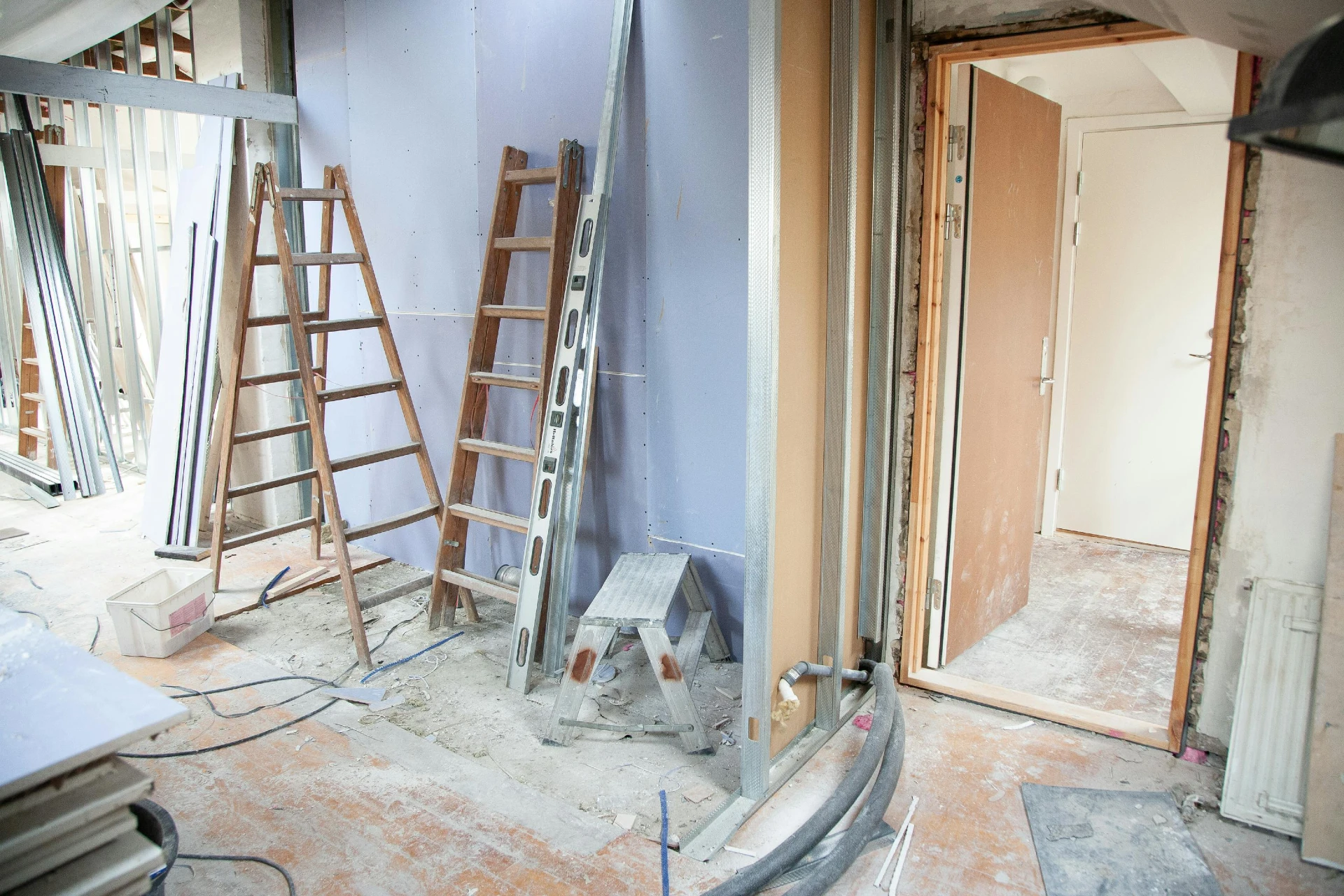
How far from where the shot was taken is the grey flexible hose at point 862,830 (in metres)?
2.09

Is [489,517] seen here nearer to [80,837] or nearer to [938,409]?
[938,409]

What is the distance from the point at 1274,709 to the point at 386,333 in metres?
3.34

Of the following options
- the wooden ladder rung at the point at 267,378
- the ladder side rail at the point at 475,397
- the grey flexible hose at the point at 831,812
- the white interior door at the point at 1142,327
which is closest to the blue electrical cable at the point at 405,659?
the ladder side rail at the point at 475,397

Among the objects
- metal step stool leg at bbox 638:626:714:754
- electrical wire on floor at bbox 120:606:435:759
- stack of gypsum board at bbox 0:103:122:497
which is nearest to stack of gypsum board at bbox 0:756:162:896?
electrical wire on floor at bbox 120:606:435:759

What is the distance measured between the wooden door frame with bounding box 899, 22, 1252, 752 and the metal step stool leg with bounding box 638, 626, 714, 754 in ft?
2.82

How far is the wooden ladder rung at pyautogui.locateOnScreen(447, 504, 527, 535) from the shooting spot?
3.37 meters

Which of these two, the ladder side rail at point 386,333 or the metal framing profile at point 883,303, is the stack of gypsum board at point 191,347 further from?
the metal framing profile at point 883,303

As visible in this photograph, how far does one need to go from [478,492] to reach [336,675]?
1037 millimetres

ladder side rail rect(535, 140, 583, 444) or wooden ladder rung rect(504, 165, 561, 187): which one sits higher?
wooden ladder rung rect(504, 165, 561, 187)

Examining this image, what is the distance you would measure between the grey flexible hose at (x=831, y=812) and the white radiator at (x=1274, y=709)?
35.6 inches

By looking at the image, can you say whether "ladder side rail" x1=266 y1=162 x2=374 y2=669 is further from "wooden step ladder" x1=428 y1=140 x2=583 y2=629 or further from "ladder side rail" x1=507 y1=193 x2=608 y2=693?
"ladder side rail" x1=507 y1=193 x2=608 y2=693

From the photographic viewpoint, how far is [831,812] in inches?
90.6

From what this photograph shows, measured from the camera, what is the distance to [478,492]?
400 cm

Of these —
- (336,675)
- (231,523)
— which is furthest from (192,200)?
(336,675)
